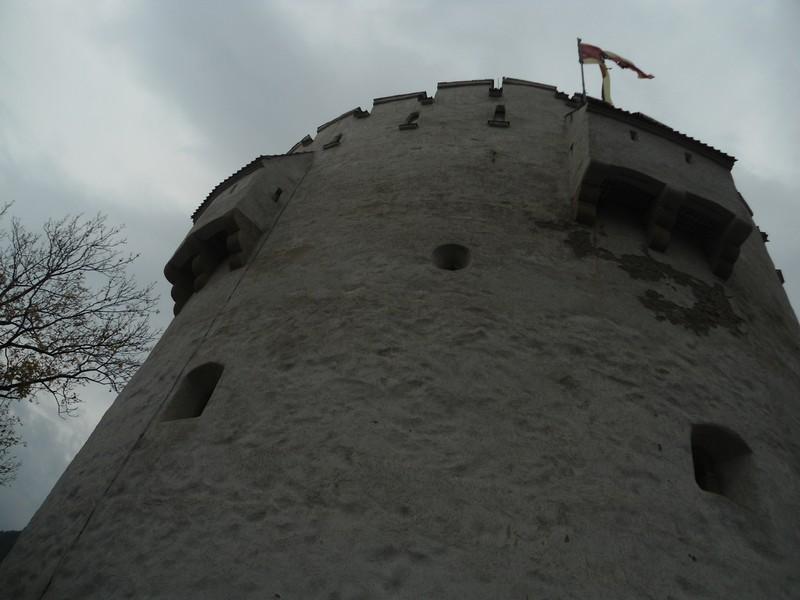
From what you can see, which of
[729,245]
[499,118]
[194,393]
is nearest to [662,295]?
[729,245]

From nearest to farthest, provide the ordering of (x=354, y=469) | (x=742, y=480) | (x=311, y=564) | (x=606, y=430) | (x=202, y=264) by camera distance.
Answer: (x=311, y=564) < (x=354, y=469) < (x=606, y=430) < (x=742, y=480) < (x=202, y=264)

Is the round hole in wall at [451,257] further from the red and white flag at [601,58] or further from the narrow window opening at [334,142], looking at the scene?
the red and white flag at [601,58]

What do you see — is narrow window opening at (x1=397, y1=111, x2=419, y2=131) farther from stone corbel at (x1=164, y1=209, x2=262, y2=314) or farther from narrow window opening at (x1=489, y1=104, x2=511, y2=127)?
stone corbel at (x1=164, y1=209, x2=262, y2=314)

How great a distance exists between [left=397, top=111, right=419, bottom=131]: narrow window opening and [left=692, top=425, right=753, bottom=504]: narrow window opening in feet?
22.1

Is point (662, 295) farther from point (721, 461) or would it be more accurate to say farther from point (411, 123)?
point (411, 123)

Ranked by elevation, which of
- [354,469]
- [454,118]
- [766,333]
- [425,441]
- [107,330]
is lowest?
[354,469]

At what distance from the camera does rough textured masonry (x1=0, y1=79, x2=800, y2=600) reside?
13.3ft

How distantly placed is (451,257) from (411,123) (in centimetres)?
423

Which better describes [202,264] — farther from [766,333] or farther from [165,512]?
→ [766,333]

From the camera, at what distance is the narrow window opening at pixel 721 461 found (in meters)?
5.18

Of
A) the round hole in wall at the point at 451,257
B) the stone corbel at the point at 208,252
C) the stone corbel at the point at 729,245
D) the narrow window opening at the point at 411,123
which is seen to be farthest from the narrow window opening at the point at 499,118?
the stone corbel at the point at 208,252

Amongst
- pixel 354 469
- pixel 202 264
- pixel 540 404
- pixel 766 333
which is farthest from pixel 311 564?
pixel 766 333

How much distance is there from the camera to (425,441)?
4.61m

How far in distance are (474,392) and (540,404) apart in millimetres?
562
